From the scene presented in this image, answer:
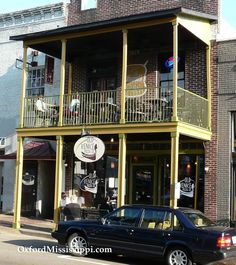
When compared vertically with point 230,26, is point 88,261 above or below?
below

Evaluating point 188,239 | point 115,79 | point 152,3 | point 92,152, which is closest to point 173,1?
point 152,3

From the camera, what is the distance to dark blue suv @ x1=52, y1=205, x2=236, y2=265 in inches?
418

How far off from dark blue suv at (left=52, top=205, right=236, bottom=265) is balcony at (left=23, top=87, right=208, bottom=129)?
14.3ft

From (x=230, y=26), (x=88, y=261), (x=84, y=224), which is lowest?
(x=88, y=261)

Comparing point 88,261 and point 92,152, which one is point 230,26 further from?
point 88,261

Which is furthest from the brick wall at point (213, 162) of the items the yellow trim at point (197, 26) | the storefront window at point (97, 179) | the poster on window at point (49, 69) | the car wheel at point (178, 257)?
the poster on window at point (49, 69)

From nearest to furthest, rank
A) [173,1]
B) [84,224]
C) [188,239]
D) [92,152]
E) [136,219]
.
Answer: [188,239]
[136,219]
[84,224]
[92,152]
[173,1]

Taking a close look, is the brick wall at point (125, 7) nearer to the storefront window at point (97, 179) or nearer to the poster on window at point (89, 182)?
the storefront window at point (97, 179)

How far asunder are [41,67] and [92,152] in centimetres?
774

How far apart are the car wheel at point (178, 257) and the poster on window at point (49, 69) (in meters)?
12.3

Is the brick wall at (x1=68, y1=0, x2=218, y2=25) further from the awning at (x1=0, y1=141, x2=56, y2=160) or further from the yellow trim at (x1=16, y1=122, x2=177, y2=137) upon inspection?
the awning at (x1=0, y1=141, x2=56, y2=160)

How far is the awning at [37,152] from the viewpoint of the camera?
20.4 meters

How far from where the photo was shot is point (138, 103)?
17.0 metres

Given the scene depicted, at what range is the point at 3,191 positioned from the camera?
2319 centimetres
